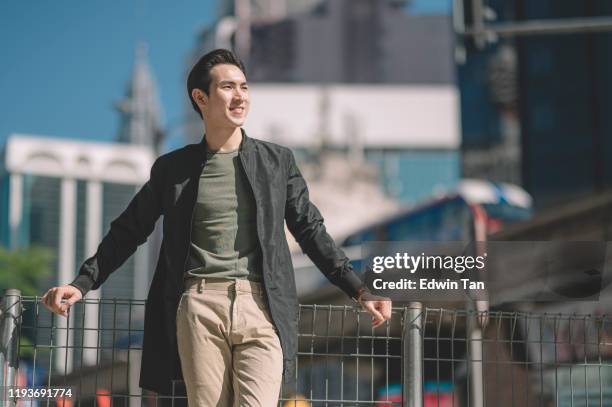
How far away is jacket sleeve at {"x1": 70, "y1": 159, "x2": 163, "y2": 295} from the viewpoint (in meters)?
5.07

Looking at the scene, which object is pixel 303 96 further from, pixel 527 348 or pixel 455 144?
pixel 527 348

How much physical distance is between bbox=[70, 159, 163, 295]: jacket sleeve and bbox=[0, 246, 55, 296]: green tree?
88600 millimetres

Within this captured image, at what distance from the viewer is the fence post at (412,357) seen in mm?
6145

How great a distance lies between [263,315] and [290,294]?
7.7 inches

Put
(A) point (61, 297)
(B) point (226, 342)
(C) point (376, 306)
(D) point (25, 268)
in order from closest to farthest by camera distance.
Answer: (B) point (226, 342) < (A) point (61, 297) < (C) point (376, 306) < (D) point (25, 268)

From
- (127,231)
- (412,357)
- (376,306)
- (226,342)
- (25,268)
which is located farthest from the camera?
(25,268)

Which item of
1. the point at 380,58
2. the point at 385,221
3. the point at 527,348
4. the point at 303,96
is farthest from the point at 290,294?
the point at 380,58

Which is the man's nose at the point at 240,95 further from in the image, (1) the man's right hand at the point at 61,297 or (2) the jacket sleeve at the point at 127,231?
(1) the man's right hand at the point at 61,297

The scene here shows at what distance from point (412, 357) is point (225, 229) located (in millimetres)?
1744

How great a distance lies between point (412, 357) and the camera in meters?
6.18

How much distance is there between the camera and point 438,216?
167ft

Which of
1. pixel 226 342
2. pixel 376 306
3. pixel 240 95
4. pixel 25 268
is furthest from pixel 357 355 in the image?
pixel 25 268

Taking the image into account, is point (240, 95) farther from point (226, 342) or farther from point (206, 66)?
point (226, 342)

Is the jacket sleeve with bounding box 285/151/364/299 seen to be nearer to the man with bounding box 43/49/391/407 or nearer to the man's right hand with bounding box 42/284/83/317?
the man with bounding box 43/49/391/407
